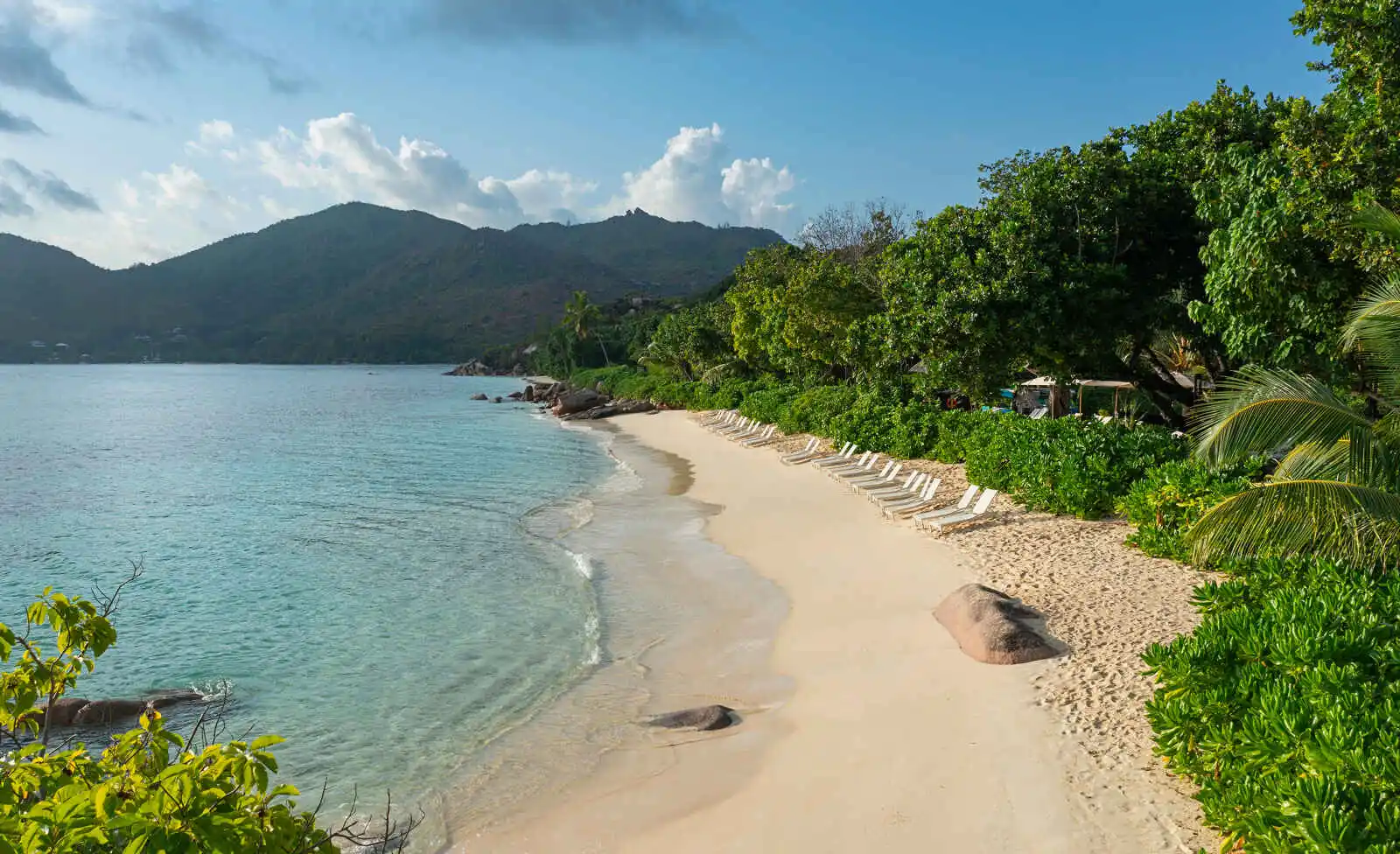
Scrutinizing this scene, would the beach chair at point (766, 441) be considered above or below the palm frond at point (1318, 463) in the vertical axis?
below

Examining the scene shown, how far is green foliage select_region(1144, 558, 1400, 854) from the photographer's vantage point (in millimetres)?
3719

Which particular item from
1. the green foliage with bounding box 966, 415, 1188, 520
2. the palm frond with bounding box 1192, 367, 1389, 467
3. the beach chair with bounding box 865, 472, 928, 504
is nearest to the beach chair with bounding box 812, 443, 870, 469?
the beach chair with bounding box 865, 472, 928, 504

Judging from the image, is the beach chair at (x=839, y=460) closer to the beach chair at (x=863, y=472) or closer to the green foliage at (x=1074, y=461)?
the beach chair at (x=863, y=472)

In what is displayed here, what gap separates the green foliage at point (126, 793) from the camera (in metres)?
2.01

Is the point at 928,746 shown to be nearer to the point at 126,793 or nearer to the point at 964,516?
the point at 126,793

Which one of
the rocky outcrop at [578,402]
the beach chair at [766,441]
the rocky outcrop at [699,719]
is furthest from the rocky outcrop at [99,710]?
the rocky outcrop at [578,402]

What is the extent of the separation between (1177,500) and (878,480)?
7.80 metres

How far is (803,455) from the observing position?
79.6ft

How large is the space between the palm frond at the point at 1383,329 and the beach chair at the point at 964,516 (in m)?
6.03

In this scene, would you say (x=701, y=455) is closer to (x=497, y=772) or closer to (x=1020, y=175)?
(x=1020, y=175)

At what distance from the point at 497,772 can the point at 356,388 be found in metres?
90.1

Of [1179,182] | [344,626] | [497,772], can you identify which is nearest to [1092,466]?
[1179,182]

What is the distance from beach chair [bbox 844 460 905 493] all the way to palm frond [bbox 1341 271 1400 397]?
10.5 meters

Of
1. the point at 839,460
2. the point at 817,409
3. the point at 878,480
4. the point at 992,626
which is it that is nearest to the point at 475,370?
the point at 817,409
